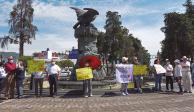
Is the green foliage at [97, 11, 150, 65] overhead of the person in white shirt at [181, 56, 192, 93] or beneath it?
overhead

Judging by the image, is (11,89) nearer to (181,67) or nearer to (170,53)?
(181,67)

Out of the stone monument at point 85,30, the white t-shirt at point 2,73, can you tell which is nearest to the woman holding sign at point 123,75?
the white t-shirt at point 2,73

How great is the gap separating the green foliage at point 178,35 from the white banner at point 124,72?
37229 mm

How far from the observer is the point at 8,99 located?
19844 millimetres

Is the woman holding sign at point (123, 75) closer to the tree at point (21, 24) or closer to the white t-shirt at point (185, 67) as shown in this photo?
the white t-shirt at point (185, 67)

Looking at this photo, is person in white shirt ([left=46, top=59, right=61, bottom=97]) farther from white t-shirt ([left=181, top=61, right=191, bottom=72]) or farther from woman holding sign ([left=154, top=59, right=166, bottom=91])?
white t-shirt ([left=181, top=61, right=191, bottom=72])

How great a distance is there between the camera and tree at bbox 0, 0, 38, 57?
→ 6944 centimetres

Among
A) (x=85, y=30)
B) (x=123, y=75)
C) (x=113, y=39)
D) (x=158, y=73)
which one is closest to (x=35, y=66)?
(x=123, y=75)

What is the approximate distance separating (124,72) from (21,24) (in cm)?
4970

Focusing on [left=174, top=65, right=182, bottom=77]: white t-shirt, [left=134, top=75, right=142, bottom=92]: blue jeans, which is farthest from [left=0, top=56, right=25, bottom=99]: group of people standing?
[left=174, top=65, right=182, bottom=77]: white t-shirt

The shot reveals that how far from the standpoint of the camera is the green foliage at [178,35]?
58.3 meters

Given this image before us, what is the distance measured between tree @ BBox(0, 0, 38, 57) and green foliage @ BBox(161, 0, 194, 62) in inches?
834

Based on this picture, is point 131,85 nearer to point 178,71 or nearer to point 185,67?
point 178,71

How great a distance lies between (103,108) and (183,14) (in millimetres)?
45772
